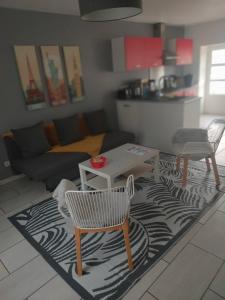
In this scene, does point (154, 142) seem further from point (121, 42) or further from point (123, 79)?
point (121, 42)

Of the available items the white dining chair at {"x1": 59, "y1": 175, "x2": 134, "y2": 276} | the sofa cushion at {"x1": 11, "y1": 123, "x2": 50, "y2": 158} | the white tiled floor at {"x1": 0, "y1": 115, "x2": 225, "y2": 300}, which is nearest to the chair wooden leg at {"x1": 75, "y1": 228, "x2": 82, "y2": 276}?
the white dining chair at {"x1": 59, "y1": 175, "x2": 134, "y2": 276}

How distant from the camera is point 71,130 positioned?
3664 millimetres

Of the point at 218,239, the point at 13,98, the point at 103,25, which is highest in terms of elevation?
the point at 103,25

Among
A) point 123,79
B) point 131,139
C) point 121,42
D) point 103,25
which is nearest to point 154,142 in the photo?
point 131,139

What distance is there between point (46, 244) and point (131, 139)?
236 cm

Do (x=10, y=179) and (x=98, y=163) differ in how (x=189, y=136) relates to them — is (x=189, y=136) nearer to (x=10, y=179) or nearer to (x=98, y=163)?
(x=98, y=163)

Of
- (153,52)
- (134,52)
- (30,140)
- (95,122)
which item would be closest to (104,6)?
(30,140)

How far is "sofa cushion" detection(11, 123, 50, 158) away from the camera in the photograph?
3.17 meters

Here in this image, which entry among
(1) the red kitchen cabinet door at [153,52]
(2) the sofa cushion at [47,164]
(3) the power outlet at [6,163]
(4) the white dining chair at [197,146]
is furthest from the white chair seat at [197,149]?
(3) the power outlet at [6,163]

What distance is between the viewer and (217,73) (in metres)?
6.23

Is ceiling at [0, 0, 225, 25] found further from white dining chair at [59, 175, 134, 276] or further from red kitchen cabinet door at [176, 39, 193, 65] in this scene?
white dining chair at [59, 175, 134, 276]

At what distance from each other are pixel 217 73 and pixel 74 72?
14.2 ft

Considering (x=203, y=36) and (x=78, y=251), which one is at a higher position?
(x=203, y=36)

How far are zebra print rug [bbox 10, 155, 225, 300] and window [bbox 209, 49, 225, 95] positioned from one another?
4048 millimetres
